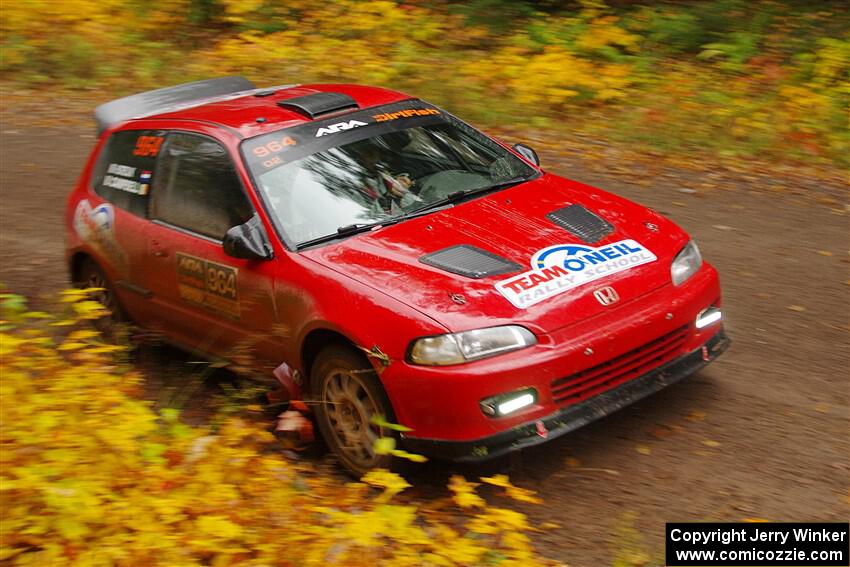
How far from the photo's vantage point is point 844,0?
40.8 feet

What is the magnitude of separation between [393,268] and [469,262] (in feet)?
1.27

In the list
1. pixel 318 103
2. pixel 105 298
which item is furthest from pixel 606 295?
pixel 105 298

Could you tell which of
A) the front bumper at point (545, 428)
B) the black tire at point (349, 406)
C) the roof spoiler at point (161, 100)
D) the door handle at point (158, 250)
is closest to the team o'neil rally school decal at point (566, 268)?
the front bumper at point (545, 428)

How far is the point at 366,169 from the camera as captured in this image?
5961mm

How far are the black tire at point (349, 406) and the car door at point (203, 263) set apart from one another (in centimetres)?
44

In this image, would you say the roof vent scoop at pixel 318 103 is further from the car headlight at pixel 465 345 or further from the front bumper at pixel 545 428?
the front bumper at pixel 545 428

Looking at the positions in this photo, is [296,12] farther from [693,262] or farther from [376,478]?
[376,478]

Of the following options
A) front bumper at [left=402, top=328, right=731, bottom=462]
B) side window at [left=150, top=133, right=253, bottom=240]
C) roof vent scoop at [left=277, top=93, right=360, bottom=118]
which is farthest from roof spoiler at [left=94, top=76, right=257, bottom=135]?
front bumper at [left=402, top=328, right=731, bottom=462]

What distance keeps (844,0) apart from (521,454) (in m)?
9.36

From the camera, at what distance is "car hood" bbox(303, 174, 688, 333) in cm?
493

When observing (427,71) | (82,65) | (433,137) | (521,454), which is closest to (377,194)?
(433,137)

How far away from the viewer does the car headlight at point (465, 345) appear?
188 inches

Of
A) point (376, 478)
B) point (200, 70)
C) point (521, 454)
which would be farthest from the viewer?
point (200, 70)

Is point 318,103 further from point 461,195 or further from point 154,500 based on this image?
point 154,500
